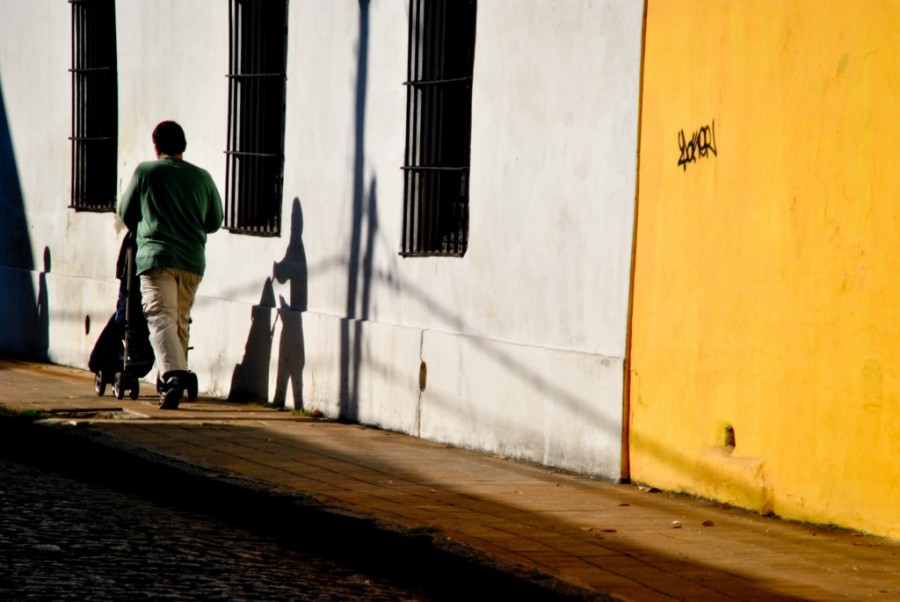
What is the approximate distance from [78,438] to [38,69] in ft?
24.2

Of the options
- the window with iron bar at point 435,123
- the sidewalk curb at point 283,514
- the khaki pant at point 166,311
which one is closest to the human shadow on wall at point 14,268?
the khaki pant at point 166,311

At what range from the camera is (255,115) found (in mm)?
13008

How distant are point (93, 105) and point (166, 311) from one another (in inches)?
175

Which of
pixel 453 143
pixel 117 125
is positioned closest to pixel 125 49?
pixel 117 125

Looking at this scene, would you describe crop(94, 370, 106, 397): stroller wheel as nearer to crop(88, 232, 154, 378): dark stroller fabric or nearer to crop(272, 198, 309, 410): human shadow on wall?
crop(88, 232, 154, 378): dark stroller fabric

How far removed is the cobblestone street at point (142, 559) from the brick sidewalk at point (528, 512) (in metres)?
0.51

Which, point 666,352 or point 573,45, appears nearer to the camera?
point 666,352

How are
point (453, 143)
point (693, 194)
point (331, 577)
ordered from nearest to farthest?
point (331, 577) → point (693, 194) → point (453, 143)

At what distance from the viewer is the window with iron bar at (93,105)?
51.5ft

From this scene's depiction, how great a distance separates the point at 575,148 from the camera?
31.2 feet

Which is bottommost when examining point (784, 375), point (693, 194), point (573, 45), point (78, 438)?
point (78, 438)

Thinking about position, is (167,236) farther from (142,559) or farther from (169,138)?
(142,559)

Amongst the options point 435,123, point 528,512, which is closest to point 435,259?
point 435,123

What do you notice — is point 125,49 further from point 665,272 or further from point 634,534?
point 634,534
